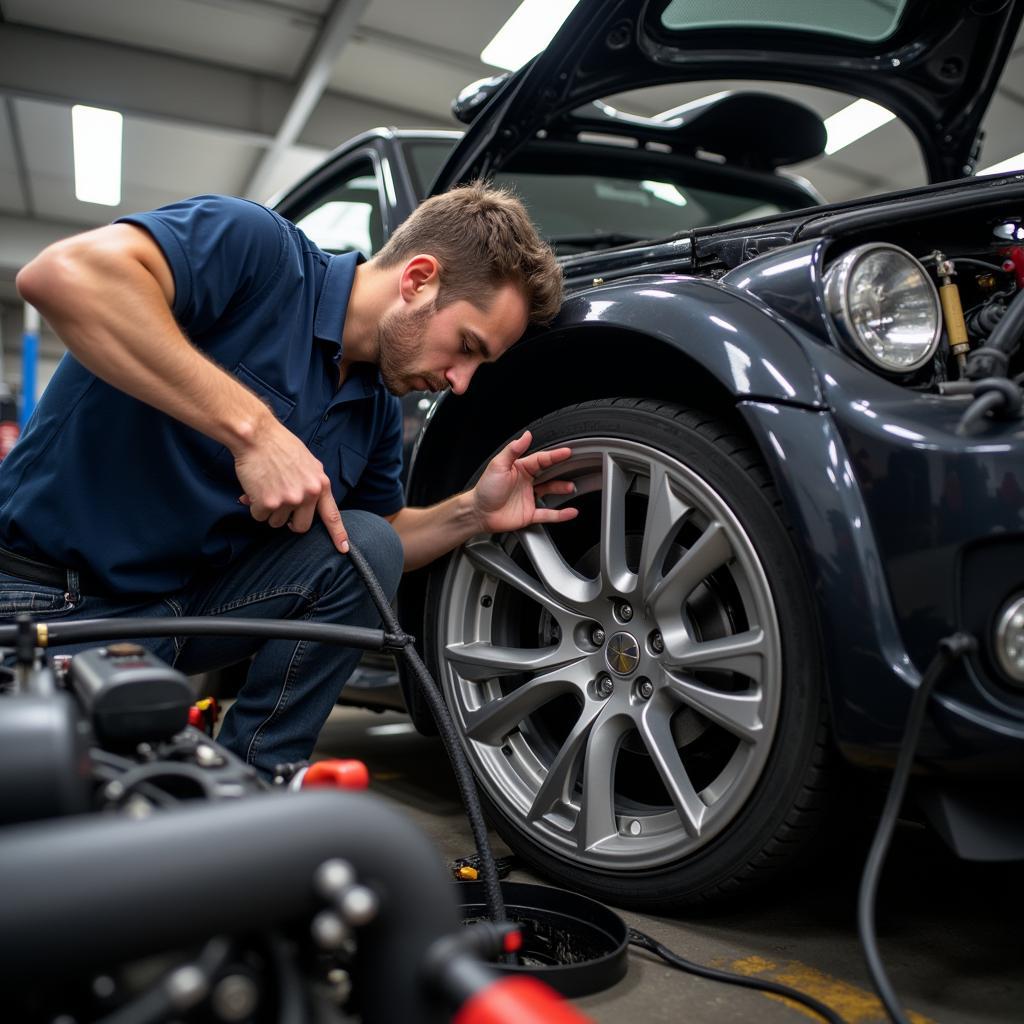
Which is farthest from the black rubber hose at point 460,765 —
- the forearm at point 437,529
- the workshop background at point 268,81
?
the workshop background at point 268,81

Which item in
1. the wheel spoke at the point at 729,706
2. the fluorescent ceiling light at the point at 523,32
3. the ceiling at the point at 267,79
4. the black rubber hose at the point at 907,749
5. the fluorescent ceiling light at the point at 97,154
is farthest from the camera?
the fluorescent ceiling light at the point at 97,154

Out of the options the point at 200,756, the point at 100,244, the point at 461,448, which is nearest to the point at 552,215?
the point at 461,448

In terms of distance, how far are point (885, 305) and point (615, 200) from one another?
1453mm

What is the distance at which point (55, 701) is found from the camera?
0.73m

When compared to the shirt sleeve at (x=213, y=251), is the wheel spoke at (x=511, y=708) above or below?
below

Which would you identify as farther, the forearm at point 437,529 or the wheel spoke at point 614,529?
the forearm at point 437,529

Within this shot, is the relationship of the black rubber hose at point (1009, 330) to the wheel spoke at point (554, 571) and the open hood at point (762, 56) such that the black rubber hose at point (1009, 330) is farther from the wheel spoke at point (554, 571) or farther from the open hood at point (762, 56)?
the open hood at point (762, 56)

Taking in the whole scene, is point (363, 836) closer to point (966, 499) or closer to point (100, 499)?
point (966, 499)

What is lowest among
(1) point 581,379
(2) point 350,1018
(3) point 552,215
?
(2) point 350,1018

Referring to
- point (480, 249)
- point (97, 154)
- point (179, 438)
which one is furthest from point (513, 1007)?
point (97, 154)

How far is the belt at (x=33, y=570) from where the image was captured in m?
1.61

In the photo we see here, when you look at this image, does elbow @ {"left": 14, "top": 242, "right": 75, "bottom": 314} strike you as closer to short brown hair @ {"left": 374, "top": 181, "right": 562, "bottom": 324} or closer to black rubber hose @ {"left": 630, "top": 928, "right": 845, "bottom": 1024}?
short brown hair @ {"left": 374, "top": 181, "right": 562, "bottom": 324}

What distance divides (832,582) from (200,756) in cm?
79

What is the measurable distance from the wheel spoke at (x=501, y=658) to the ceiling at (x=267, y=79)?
6.65 meters
